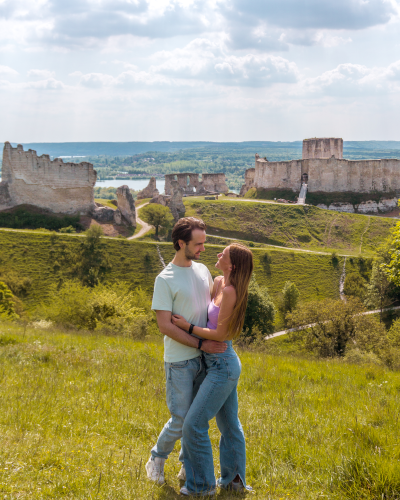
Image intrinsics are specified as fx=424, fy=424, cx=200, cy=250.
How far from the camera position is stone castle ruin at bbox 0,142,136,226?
54594mm

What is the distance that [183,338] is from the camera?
500 centimetres

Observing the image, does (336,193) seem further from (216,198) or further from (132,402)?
(132,402)

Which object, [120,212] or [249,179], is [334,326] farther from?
[249,179]

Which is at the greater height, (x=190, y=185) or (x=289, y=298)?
(x=190, y=185)

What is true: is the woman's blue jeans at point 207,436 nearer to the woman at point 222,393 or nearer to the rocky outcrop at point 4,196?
the woman at point 222,393

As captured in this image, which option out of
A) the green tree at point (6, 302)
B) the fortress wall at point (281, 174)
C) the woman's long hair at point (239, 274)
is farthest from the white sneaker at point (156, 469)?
the fortress wall at point (281, 174)

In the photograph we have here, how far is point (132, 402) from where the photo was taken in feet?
22.4

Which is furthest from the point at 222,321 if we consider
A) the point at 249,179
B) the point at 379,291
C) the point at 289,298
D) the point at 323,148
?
the point at 323,148

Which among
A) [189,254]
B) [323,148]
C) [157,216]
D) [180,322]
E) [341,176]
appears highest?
[323,148]

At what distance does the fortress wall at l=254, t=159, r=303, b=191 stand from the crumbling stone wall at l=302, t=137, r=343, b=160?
13.7 meters

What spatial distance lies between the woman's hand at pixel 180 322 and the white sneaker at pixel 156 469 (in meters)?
1.61

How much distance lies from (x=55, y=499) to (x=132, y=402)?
2729mm

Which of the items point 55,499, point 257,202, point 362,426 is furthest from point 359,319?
point 257,202

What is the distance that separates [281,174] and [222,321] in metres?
74.8
